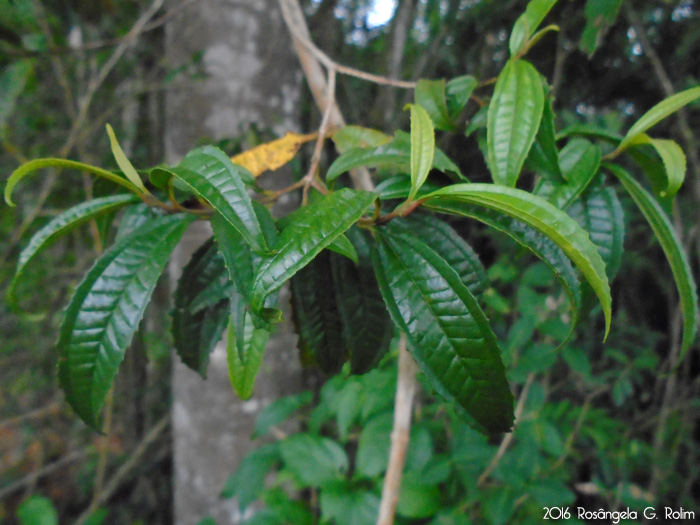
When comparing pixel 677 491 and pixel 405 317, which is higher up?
pixel 405 317

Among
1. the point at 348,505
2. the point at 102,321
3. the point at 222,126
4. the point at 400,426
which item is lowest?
the point at 348,505

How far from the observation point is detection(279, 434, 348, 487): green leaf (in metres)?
0.98

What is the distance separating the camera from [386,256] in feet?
1.33

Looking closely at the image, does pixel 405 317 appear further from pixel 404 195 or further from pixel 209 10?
pixel 209 10

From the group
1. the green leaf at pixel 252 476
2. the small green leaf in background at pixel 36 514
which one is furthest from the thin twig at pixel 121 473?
the green leaf at pixel 252 476

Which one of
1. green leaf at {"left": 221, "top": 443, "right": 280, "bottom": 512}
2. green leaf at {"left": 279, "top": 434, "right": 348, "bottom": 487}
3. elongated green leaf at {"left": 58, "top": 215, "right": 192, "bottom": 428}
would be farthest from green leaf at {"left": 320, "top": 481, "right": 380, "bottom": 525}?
elongated green leaf at {"left": 58, "top": 215, "right": 192, "bottom": 428}

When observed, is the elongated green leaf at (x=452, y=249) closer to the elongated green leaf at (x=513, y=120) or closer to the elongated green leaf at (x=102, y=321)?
the elongated green leaf at (x=513, y=120)

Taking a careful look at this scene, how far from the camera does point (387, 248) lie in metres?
0.41

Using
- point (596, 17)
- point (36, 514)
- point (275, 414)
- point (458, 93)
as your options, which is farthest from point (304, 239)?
point (36, 514)

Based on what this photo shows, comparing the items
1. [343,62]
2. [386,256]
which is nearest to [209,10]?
[343,62]

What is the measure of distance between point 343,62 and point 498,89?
4.66 feet

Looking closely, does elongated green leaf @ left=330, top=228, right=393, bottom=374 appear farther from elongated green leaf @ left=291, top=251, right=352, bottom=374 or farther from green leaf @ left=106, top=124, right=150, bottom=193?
green leaf @ left=106, top=124, right=150, bottom=193

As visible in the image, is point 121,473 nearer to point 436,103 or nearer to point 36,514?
point 36,514

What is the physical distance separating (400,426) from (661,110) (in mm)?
480
